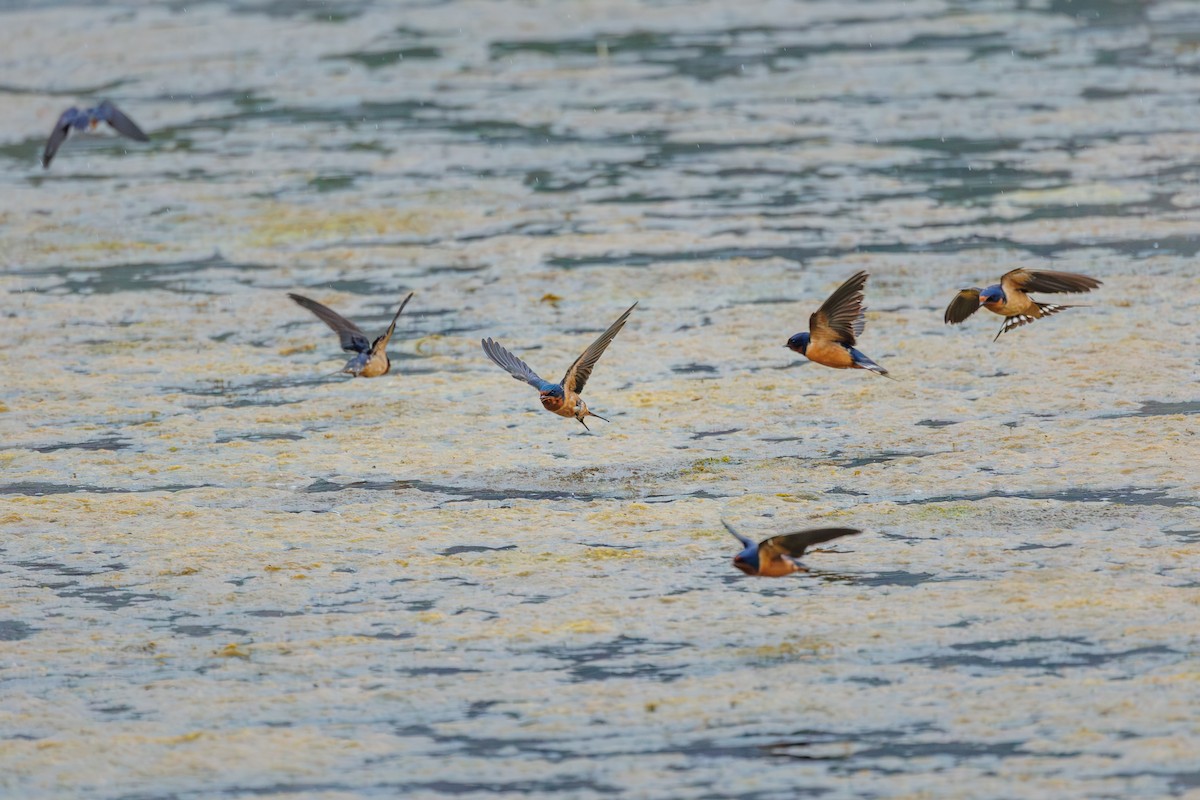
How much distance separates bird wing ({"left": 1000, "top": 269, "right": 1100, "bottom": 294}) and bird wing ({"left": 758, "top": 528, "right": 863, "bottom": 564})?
164cm

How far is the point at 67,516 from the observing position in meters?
6.00

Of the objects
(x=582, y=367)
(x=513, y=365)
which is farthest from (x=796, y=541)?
(x=513, y=365)

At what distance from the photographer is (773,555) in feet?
15.9

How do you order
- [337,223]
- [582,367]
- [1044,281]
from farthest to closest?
1. [337,223]
2. [1044,281]
3. [582,367]

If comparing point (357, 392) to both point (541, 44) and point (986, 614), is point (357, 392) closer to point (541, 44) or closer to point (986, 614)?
point (986, 614)

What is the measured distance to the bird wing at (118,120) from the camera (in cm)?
880

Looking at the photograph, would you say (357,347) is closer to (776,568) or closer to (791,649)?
(776,568)

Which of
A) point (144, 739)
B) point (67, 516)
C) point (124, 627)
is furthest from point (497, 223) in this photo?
point (144, 739)

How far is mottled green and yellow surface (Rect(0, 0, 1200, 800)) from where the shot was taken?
167 inches

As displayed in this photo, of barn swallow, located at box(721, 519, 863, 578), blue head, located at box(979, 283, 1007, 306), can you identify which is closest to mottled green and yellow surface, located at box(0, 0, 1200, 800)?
barn swallow, located at box(721, 519, 863, 578)

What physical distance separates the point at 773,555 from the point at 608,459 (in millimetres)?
1617

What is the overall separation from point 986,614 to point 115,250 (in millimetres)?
6603

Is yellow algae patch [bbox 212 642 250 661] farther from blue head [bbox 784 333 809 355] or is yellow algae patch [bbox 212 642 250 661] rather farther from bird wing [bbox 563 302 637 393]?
blue head [bbox 784 333 809 355]

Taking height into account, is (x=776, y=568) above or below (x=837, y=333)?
below
